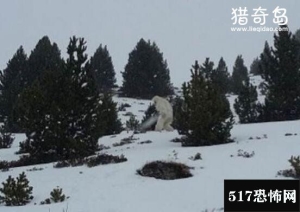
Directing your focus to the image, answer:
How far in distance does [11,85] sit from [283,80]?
847 inches

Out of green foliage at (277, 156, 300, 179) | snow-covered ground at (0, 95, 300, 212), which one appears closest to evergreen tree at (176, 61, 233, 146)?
snow-covered ground at (0, 95, 300, 212)

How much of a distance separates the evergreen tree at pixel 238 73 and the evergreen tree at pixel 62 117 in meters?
37.5

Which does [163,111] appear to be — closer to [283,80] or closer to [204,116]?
[204,116]

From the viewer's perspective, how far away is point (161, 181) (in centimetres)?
1042

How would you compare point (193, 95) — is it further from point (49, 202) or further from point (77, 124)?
point (49, 202)

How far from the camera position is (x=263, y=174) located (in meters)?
9.77

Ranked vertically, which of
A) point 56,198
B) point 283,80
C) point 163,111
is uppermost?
point 283,80

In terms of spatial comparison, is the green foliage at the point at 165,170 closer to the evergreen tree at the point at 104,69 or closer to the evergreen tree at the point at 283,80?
the evergreen tree at the point at 283,80

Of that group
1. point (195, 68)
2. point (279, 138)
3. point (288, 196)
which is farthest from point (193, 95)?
point (288, 196)

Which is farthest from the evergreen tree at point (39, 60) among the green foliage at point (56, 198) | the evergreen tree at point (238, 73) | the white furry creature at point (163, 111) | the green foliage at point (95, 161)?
the green foliage at point (56, 198)

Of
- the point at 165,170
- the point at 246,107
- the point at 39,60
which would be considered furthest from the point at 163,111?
the point at 39,60

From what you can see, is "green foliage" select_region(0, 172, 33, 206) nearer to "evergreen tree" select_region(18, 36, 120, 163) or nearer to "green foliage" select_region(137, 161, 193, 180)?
"green foliage" select_region(137, 161, 193, 180)

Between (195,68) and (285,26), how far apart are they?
14.8 m

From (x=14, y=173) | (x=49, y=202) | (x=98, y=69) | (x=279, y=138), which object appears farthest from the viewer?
(x=98, y=69)
